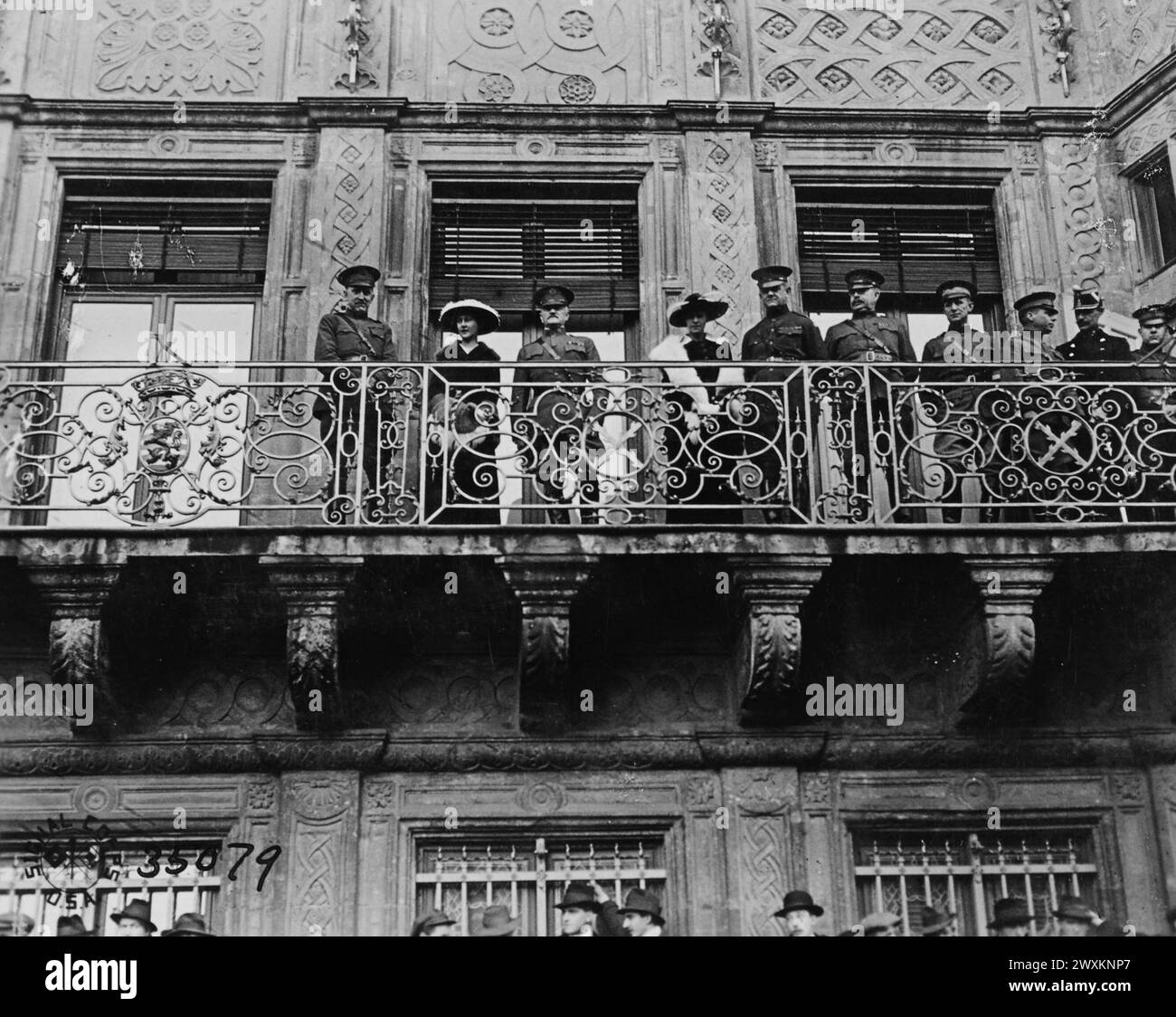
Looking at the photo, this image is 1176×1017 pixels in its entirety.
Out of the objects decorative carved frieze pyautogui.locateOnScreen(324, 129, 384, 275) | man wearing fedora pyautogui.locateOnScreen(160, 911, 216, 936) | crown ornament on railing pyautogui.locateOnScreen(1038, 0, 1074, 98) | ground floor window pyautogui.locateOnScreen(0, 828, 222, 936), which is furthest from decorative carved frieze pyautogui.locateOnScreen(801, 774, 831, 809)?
crown ornament on railing pyautogui.locateOnScreen(1038, 0, 1074, 98)

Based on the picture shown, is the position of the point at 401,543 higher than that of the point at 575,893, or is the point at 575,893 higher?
the point at 401,543

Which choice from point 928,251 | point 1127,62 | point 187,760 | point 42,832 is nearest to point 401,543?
point 187,760

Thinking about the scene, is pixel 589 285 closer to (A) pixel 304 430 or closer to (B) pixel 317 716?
(A) pixel 304 430

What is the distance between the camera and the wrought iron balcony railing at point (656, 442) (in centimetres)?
1019

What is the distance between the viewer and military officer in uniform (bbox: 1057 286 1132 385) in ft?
36.2

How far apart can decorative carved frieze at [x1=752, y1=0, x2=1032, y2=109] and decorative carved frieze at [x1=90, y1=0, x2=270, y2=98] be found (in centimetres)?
358

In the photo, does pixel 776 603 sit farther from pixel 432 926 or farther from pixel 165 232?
pixel 165 232

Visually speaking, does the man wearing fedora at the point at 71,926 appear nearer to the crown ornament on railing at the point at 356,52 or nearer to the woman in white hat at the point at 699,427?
the woman in white hat at the point at 699,427

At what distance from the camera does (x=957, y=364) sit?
1034 cm

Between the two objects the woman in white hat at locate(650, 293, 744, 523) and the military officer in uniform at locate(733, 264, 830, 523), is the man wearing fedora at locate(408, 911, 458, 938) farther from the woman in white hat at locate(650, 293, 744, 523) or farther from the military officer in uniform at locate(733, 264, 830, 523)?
the military officer in uniform at locate(733, 264, 830, 523)

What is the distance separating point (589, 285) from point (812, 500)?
2.96 metres

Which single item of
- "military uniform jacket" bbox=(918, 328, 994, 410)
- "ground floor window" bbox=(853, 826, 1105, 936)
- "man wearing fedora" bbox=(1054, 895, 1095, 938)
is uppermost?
"military uniform jacket" bbox=(918, 328, 994, 410)
